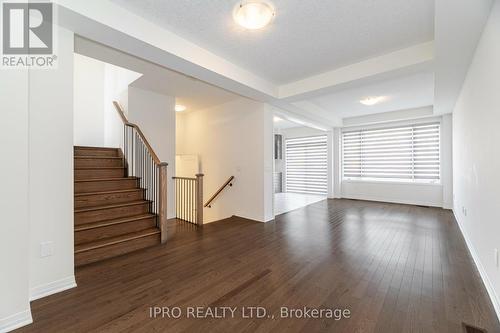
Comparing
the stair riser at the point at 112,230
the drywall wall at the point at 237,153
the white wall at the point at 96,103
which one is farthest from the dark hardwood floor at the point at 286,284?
the white wall at the point at 96,103

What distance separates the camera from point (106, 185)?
3719 millimetres

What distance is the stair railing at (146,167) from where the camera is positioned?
342 cm

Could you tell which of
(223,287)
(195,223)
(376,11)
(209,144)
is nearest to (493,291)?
(223,287)

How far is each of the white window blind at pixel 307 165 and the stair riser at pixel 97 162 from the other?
22.4 ft

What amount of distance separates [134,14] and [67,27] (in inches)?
25.5

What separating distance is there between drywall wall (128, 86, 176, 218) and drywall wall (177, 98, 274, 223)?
3.61ft

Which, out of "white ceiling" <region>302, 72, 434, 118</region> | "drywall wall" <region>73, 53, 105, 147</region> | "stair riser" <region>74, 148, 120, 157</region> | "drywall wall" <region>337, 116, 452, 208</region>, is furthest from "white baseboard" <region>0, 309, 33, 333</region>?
"drywall wall" <region>337, 116, 452, 208</region>

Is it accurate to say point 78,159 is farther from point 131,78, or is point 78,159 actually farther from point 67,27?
point 67,27

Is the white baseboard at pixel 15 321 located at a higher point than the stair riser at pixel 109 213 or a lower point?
lower

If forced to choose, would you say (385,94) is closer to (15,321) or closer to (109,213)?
(109,213)

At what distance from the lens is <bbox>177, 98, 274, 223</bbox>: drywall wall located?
4742mm

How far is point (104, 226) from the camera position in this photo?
2992 millimetres

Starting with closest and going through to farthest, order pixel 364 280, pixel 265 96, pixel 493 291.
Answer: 1. pixel 493 291
2. pixel 364 280
3. pixel 265 96

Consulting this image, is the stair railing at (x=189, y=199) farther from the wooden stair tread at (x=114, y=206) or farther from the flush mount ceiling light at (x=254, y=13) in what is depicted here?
the flush mount ceiling light at (x=254, y=13)
